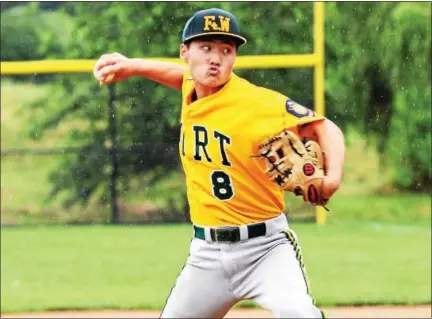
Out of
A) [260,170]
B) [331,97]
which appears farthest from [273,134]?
[331,97]

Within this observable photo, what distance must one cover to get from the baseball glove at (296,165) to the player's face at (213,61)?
1.01 ft

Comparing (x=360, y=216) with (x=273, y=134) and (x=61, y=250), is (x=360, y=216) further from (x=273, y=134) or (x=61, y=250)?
(x=273, y=134)

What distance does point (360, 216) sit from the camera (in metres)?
12.6

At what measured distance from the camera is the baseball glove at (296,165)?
128 inches

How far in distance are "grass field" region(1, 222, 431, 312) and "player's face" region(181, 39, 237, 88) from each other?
3661 mm

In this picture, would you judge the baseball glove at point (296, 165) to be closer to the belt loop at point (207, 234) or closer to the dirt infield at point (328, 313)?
the belt loop at point (207, 234)

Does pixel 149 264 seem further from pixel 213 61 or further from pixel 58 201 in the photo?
pixel 213 61

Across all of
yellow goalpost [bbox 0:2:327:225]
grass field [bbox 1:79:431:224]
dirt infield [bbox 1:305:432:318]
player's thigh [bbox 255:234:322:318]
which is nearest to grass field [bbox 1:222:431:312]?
dirt infield [bbox 1:305:432:318]

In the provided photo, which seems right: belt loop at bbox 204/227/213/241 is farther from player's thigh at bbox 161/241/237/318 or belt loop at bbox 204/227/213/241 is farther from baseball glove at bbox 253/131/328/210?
baseball glove at bbox 253/131/328/210

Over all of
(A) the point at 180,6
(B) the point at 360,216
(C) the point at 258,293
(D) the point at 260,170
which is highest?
(A) the point at 180,6

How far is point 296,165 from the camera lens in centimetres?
329

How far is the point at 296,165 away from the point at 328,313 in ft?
11.8

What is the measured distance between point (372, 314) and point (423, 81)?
21.7 feet

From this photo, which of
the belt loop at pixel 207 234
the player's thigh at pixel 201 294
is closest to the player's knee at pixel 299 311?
the player's thigh at pixel 201 294
